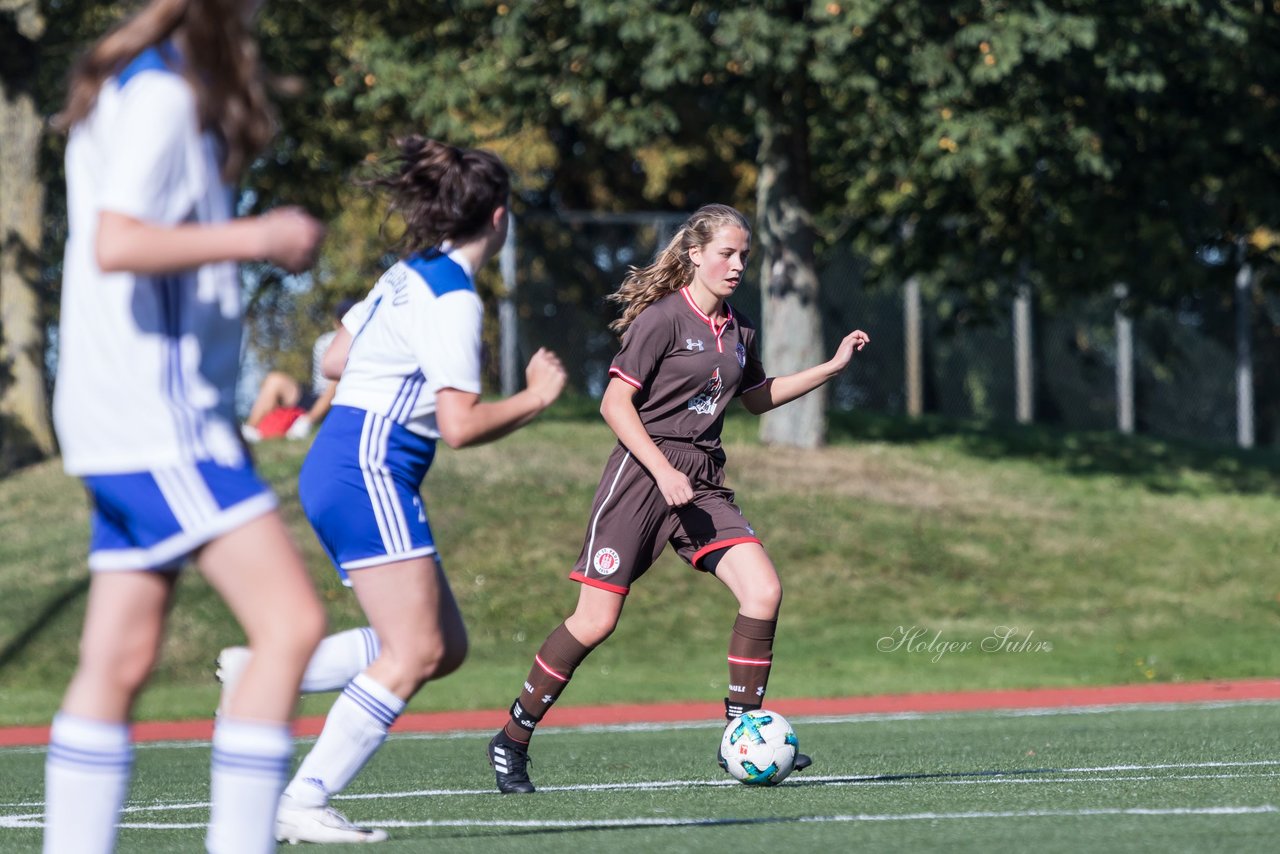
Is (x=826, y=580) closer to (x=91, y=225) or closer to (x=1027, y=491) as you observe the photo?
(x=1027, y=491)

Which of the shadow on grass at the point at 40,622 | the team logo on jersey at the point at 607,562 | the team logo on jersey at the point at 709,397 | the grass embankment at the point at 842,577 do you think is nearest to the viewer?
the team logo on jersey at the point at 607,562

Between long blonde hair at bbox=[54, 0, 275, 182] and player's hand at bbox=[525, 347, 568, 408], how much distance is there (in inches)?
47.4

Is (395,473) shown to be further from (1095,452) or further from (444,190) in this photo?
(1095,452)

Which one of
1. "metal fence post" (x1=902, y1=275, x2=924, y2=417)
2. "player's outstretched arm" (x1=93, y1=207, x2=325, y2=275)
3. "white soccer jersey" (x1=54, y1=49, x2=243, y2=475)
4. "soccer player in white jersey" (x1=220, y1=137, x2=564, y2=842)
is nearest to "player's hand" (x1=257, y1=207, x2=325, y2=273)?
"player's outstretched arm" (x1=93, y1=207, x2=325, y2=275)

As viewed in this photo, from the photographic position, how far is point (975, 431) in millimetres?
23750

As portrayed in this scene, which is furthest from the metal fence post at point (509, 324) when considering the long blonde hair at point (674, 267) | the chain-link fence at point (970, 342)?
the long blonde hair at point (674, 267)

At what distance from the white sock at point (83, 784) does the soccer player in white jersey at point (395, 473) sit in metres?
1.28

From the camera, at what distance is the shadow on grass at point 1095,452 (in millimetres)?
21781

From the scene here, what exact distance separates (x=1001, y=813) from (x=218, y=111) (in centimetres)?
343

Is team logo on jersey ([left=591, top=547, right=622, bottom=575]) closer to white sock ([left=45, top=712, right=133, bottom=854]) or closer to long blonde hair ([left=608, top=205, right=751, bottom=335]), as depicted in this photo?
long blonde hair ([left=608, top=205, right=751, bottom=335])

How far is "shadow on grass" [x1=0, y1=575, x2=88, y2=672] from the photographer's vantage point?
51.5ft

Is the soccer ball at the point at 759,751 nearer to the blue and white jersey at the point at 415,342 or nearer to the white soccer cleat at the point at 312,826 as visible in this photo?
the white soccer cleat at the point at 312,826

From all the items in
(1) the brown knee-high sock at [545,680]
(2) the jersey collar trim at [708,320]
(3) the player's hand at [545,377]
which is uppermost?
(2) the jersey collar trim at [708,320]

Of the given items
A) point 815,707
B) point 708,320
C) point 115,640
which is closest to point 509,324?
point 815,707
